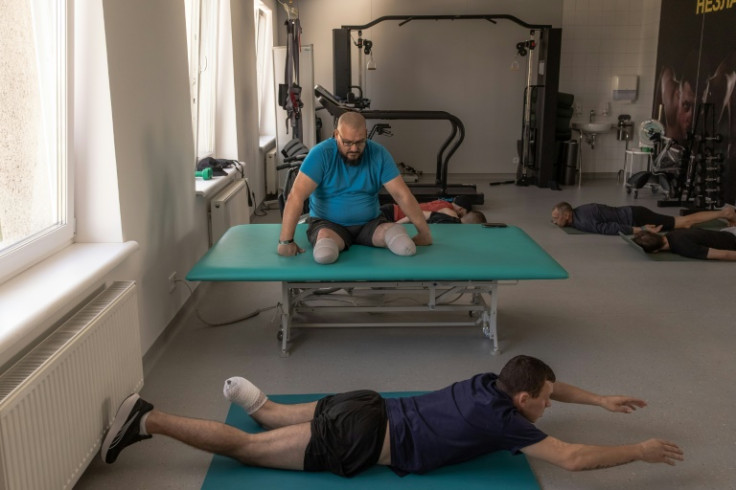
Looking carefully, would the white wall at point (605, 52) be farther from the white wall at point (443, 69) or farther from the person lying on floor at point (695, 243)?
the person lying on floor at point (695, 243)

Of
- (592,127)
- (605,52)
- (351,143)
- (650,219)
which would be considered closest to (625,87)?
(605,52)

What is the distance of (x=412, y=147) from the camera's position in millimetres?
10227

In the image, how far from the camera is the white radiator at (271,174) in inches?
313

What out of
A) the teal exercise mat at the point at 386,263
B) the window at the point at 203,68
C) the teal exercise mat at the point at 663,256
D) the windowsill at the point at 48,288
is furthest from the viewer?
the teal exercise mat at the point at 663,256

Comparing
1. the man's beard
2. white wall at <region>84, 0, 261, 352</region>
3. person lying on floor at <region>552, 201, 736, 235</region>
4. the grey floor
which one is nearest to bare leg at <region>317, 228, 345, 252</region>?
the man's beard

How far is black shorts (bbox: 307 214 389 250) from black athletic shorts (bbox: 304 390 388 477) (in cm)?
152

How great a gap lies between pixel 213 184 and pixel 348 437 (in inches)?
118

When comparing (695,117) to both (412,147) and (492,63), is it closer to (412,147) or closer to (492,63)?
(492,63)

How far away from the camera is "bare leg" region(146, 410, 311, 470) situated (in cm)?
242

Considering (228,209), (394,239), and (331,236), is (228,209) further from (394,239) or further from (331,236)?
(394,239)

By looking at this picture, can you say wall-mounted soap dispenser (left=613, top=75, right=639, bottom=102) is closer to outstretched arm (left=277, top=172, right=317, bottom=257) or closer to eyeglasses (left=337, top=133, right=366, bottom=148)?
eyeglasses (left=337, top=133, right=366, bottom=148)

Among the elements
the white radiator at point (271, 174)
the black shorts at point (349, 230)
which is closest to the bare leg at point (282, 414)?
the black shorts at point (349, 230)

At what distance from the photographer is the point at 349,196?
389cm

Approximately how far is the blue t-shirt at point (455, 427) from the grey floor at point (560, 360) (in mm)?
326
